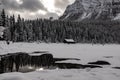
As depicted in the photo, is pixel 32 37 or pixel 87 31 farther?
Result: pixel 87 31

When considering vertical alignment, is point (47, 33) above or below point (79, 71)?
above

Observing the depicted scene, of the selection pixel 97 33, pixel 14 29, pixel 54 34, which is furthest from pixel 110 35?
pixel 14 29

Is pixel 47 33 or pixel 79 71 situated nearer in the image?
pixel 79 71

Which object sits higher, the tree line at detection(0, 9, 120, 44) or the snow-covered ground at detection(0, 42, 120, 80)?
the tree line at detection(0, 9, 120, 44)

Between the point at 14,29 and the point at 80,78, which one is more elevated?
the point at 14,29

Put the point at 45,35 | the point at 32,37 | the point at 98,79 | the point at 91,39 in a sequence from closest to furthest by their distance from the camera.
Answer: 1. the point at 98,79
2. the point at 32,37
3. the point at 45,35
4. the point at 91,39

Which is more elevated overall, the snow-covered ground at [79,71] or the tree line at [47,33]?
the tree line at [47,33]

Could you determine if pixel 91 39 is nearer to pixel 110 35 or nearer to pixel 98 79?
pixel 110 35

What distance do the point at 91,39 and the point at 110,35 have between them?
2649 centimetres

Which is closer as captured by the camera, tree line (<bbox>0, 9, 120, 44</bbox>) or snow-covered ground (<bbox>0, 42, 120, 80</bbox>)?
snow-covered ground (<bbox>0, 42, 120, 80</bbox>)

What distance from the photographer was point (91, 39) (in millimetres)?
163000

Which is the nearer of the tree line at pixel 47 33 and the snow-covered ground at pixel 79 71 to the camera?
the snow-covered ground at pixel 79 71

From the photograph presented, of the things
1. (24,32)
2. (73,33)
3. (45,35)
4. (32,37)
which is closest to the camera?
(24,32)

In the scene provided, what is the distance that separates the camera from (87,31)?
165 meters
